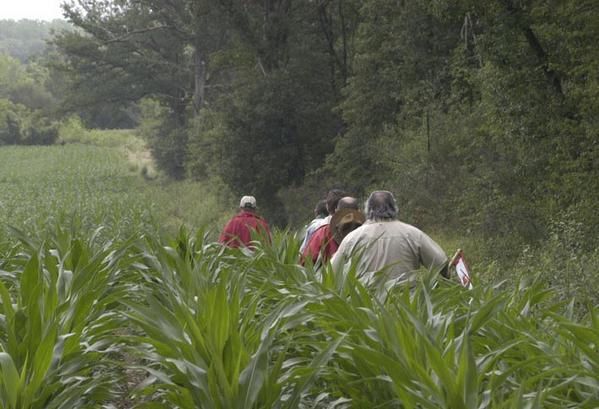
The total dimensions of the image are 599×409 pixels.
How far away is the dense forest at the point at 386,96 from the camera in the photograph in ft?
54.4

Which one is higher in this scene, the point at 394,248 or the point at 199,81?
the point at 199,81

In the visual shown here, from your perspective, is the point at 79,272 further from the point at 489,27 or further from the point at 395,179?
the point at 395,179

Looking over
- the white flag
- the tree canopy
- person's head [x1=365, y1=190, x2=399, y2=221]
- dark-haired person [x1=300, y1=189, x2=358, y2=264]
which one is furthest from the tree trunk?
the white flag

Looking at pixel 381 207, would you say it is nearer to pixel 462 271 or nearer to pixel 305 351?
pixel 462 271

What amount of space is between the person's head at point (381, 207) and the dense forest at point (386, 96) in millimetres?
7965

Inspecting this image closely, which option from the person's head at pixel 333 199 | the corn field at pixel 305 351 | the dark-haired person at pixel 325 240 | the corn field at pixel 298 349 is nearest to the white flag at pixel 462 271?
the corn field at pixel 298 349

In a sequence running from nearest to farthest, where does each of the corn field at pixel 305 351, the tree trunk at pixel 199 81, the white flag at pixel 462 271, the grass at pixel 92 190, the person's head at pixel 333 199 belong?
the corn field at pixel 305 351, the white flag at pixel 462 271, the person's head at pixel 333 199, the grass at pixel 92 190, the tree trunk at pixel 199 81

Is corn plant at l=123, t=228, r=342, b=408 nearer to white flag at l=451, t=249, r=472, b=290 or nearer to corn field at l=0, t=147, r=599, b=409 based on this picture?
corn field at l=0, t=147, r=599, b=409

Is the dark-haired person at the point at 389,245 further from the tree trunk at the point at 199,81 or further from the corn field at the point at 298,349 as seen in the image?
the tree trunk at the point at 199,81

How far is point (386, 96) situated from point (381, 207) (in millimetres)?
22477

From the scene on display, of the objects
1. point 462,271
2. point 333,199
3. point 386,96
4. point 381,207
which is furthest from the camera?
point 386,96

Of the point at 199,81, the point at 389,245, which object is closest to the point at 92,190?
the point at 199,81

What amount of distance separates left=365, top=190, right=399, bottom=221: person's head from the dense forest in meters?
7.97

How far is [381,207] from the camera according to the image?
6531mm
